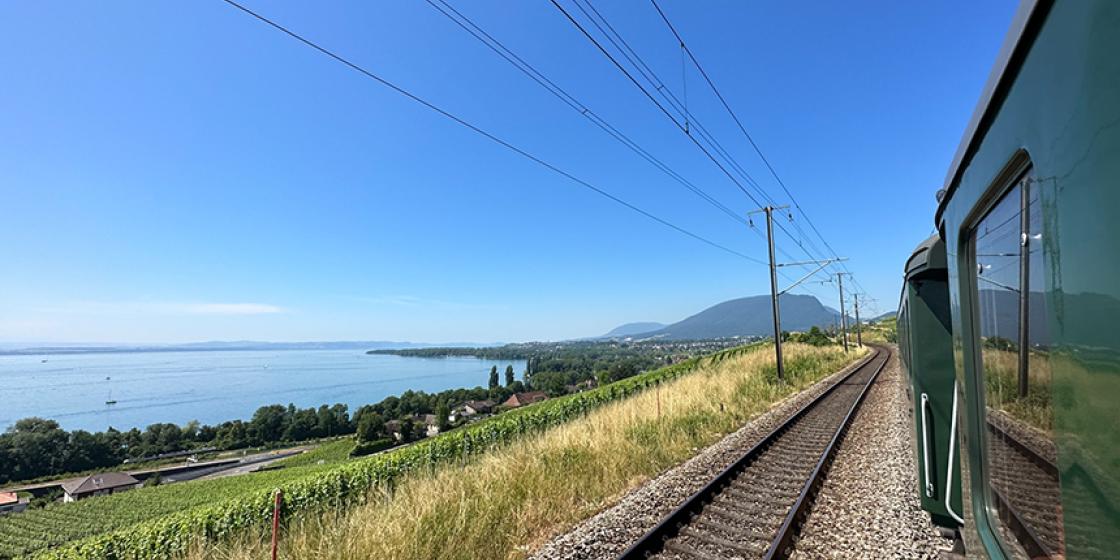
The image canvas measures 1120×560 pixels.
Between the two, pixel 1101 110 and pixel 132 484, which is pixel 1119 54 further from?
pixel 132 484

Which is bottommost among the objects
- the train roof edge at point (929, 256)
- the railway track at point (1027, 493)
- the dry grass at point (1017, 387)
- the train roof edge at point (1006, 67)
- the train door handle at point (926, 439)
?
the train door handle at point (926, 439)

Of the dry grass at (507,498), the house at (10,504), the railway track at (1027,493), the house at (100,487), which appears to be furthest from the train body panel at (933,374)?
the house at (100,487)

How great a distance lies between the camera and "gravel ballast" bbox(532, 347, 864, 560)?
4883mm

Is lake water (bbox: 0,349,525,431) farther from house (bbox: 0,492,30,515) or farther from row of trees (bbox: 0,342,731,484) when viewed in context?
house (bbox: 0,492,30,515)

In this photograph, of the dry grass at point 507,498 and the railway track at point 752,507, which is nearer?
the railway track at point 752,507

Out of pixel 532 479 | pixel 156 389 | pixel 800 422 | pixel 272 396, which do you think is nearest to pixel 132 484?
pixel 532 479

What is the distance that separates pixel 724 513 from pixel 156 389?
22959 centimetres

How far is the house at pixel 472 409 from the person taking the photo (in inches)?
2497

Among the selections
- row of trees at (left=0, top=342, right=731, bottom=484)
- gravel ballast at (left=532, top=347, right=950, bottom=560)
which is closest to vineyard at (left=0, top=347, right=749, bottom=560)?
gravel ballast at (left=532, top=347, right=950, bottom=560)

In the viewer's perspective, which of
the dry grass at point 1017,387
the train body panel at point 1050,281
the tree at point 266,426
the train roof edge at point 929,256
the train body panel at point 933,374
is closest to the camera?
the train body panel at point 1050,281

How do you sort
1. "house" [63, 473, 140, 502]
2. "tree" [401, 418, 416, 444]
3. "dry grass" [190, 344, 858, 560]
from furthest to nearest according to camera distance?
1. "tree" [401, 418, 416, 444]
2. "house" [63, 473, 140, 502]
3. "dry grass" [190, 344, 858, 560]

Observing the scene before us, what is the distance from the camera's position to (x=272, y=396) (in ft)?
440

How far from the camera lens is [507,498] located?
19.9ft

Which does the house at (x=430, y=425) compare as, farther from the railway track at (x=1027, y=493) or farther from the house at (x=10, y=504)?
the railway track at (x=1027, y=493)
